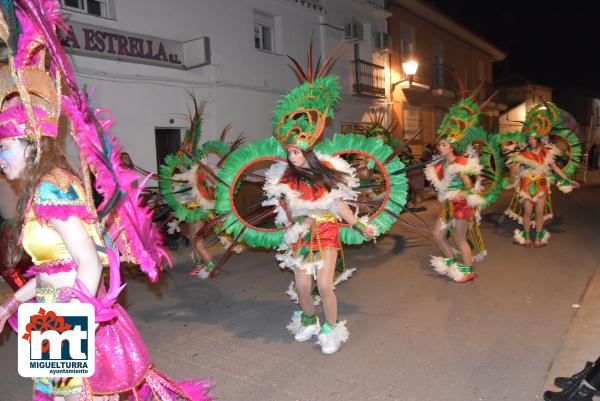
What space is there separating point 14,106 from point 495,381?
3.54 meters

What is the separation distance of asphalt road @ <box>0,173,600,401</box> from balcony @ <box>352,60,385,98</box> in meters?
10.7

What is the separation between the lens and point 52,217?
6.62ft

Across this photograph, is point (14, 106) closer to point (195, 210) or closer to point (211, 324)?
point (211, 324)

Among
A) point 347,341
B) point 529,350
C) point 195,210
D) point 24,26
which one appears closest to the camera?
point 24,26

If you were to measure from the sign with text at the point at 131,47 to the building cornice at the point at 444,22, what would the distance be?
38.6 ft

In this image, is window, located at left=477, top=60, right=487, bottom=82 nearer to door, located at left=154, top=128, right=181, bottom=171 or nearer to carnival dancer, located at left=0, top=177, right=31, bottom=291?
door, located at left=154, top=128, right=181, bottom=171

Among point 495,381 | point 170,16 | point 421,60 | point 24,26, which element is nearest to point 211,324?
point 495,381

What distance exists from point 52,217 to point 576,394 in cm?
323

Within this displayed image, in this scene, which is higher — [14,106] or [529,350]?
[14,106]

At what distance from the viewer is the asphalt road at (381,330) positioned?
3562 mm

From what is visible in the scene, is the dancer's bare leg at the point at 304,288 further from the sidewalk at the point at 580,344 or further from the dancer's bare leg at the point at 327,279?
the sidewalk at the point at 580,344

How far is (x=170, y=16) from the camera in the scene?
10.8 metres

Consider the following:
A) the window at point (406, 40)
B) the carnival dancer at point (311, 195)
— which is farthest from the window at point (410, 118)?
the carnival dancer at point (311, 195)

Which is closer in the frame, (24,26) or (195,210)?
(24,26)
